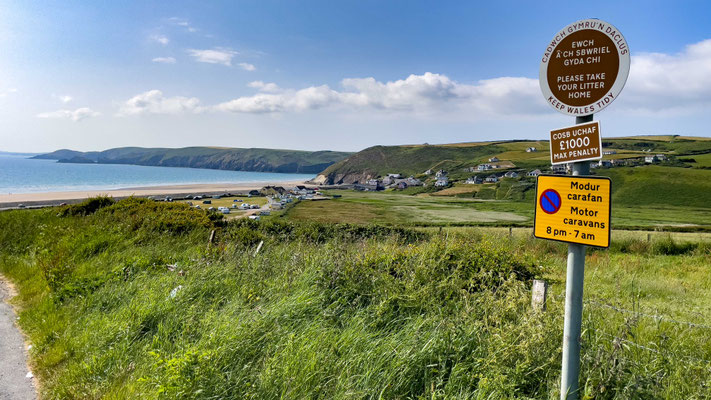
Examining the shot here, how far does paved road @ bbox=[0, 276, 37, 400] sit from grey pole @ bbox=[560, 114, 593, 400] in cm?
558

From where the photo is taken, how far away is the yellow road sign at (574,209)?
284 centimetres

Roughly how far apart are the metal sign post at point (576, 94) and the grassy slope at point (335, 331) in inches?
29.3

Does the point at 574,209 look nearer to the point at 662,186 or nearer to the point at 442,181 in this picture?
the point at 662,186

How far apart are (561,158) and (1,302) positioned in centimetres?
1027

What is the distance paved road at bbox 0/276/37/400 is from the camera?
483 cm

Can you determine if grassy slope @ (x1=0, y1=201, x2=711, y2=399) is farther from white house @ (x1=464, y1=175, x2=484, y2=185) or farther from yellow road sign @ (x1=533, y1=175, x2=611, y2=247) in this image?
white house @ (x1=464, y1=175, x2=484, y2=185)

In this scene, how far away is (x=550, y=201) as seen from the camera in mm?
3102

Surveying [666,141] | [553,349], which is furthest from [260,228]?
[666,141]

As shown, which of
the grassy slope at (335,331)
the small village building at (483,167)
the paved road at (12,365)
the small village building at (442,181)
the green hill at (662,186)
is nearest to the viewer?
the grassy slope at (335,331)

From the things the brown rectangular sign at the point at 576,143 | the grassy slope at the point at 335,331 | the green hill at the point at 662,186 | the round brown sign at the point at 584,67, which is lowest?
the green hill at the point at 662,186

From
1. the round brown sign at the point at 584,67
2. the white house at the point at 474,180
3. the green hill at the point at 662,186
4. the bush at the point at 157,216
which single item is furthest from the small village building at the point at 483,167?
the round brown sign at the point at 584,67

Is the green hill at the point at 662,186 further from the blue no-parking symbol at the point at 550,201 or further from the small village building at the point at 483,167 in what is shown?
the blue no-parking symbol at the point at 550,201

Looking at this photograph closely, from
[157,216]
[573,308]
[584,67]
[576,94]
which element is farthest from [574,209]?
[157,216]

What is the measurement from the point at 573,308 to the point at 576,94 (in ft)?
5.14
